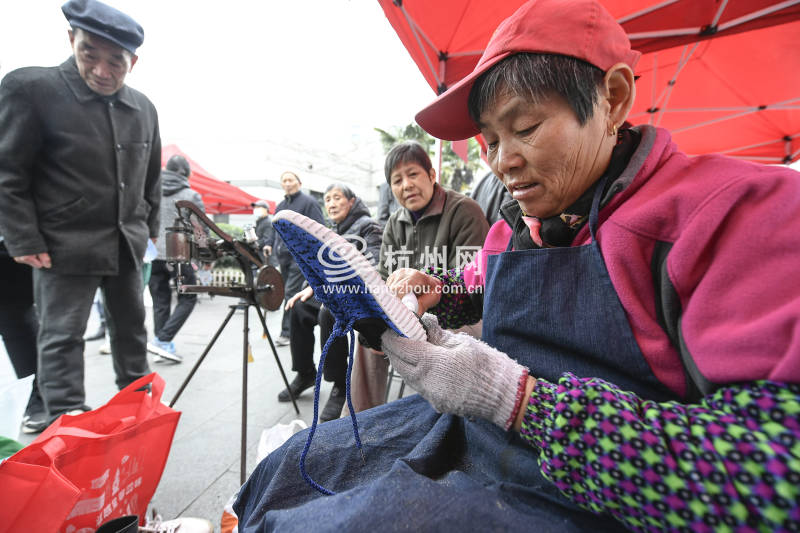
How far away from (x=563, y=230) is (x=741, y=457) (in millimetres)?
520

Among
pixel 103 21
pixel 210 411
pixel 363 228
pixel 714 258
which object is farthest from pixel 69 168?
pixel 714 258

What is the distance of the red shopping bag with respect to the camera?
82cm

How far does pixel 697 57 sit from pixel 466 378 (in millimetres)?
6107

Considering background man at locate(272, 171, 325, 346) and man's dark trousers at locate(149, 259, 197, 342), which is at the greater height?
background man at locate(272, 171, 325, 346)

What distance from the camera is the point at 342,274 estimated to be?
659mm

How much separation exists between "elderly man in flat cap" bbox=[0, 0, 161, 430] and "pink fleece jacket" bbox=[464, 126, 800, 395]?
91.4 inches

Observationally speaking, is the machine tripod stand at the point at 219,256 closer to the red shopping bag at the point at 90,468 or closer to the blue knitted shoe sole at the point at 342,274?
the red shopping bag at the point at 90,468

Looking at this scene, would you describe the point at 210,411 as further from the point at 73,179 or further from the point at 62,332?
the point at 73,179

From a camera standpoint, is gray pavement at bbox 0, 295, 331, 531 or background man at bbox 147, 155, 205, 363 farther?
background man at bbox 147, 155, 205, 363

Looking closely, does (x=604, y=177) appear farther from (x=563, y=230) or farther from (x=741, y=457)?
(x=741, y=457)

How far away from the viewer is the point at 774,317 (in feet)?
1.44

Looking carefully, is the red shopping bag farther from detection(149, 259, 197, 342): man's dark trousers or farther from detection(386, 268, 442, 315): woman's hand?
detection(149, 259, 197, 342): man's dark trousers

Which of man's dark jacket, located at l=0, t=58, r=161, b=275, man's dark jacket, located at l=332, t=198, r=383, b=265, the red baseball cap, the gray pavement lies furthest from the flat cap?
the red baseball cap

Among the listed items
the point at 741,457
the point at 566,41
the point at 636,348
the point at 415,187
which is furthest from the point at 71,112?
the point at 741,457
